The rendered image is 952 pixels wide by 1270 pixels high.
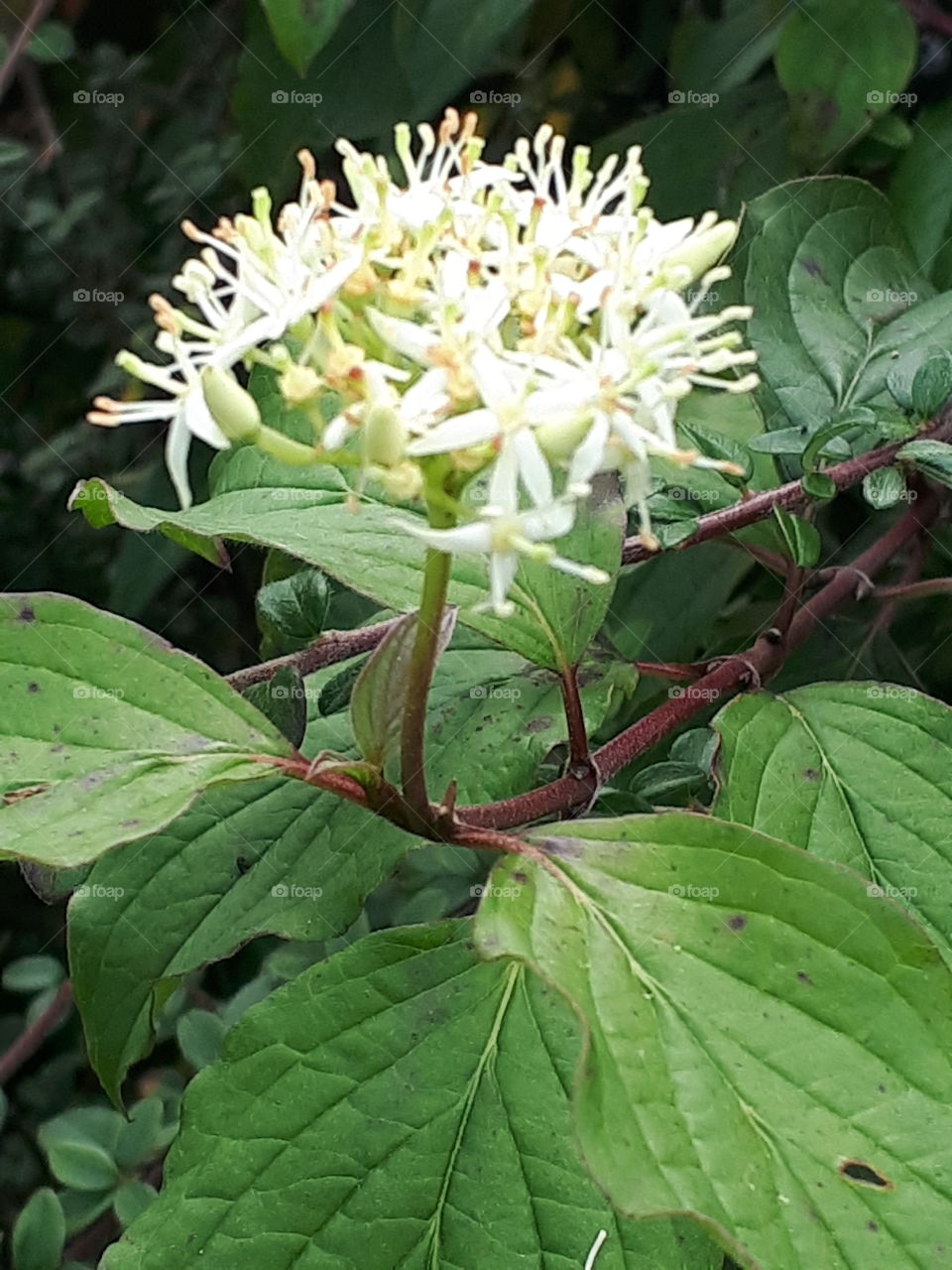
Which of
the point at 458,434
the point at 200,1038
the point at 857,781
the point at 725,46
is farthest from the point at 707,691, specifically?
the point at 725,46

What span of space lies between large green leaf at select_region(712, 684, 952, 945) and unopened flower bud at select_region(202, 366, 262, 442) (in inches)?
10.8

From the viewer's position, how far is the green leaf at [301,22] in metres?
0.88

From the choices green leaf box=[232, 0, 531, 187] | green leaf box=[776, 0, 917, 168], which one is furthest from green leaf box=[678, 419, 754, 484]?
green leaf box=[232, 0, 531, 187]

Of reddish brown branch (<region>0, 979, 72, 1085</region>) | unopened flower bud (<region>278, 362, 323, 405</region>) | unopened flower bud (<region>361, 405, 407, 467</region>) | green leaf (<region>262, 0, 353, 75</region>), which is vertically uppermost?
green leaf (<region>262, 0, 353, 75</region>)

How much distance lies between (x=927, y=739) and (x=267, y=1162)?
369 mm

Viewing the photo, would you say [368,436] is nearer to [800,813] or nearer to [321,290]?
[321,290]

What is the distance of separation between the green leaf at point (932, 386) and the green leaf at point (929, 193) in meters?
0.25

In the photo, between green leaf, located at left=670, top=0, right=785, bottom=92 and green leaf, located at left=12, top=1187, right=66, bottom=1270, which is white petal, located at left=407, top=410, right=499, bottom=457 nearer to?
green leaf, located at left=12, top=1187, right=66, bottom=1270

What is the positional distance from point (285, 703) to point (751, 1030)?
295 millimetres

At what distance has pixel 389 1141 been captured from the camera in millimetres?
583

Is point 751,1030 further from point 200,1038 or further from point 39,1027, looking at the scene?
point 39,1027

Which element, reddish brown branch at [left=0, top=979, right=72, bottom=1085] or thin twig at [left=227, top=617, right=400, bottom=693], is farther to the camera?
reddish brown branch at [left=0, top=979, right=72, bottom=1085]

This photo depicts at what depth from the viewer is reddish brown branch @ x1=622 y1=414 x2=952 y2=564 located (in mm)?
730

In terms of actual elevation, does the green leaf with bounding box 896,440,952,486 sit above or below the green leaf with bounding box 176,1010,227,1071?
above
